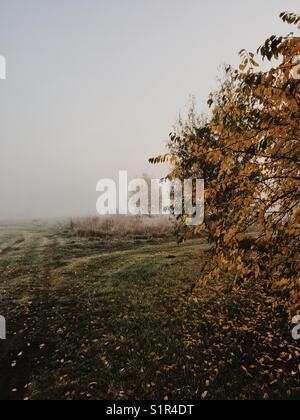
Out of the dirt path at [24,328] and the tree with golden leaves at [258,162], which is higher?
the tree with golden leaves at [258,162]

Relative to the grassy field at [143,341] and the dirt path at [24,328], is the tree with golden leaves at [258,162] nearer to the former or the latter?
the grassy field at [143,341]

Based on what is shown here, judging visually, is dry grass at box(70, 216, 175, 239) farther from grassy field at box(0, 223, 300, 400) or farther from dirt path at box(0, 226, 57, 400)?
grassy field at box(0, 223, 300, 400)

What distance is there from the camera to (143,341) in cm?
900

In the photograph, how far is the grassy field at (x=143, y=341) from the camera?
278 inches

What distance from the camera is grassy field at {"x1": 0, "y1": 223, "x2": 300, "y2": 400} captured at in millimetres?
7066

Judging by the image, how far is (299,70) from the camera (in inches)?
169

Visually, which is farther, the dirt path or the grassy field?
the dirt path

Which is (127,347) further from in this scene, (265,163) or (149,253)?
(149,253)

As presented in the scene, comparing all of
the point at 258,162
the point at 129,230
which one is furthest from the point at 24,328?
the point at 129,230

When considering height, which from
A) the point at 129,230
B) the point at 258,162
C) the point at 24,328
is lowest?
the point at 24,328

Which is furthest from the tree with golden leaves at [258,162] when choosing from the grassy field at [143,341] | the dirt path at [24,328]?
the dirt path at [24,328]

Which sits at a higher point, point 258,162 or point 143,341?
point 258,162

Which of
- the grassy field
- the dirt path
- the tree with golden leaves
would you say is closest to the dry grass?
the dirt path

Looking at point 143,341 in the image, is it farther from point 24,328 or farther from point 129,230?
point 129,230
